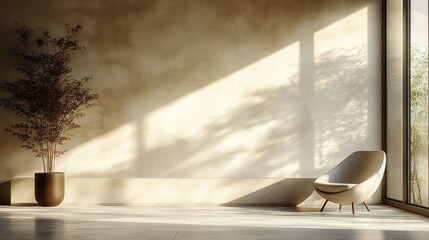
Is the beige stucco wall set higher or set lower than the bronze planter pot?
higher

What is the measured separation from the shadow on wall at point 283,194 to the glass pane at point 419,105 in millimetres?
1467

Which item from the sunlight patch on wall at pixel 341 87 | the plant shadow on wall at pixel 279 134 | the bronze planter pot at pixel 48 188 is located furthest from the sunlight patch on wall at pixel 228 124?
the bronze planter pot at pixel 48 188

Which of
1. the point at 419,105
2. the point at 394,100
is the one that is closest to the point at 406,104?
the point at 419,105

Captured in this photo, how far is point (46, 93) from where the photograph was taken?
7.39m

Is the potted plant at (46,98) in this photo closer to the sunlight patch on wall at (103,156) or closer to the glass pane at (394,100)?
the sunlight patch on wall at (103,156)

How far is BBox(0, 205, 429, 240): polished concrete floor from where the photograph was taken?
4.98m

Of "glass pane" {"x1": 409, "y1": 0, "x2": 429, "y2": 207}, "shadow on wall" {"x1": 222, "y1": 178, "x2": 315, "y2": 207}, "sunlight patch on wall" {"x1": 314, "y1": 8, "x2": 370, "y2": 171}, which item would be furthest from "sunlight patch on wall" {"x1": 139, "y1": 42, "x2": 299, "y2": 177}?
"glass pane" {"x1": 409, "y1": 0, "x2": 429, "y2": 207}

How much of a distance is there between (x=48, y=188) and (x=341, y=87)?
14.5 feet

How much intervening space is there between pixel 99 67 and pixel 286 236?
4271mm

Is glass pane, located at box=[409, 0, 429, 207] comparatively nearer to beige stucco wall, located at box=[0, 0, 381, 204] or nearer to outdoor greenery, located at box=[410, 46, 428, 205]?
outdoor greenery, located at box=[410, 46, 428, 205]

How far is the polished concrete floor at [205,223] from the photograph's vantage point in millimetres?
4984

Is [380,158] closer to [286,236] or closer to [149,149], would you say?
[286,236]

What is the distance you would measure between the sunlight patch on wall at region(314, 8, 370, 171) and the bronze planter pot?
368cm

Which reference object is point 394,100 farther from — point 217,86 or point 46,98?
point 46,98
